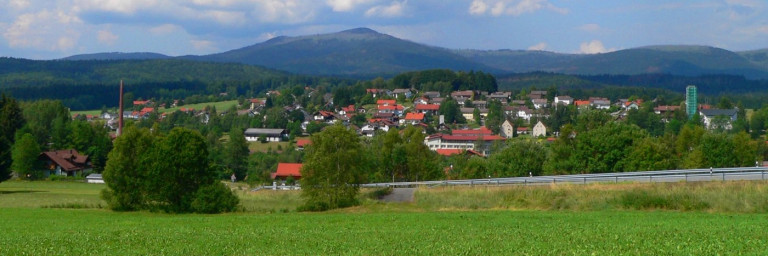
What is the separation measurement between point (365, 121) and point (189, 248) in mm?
164841

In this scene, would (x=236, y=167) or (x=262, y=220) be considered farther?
(x=236, y=167)

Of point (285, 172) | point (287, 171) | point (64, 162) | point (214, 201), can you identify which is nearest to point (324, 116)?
point (287, 171)

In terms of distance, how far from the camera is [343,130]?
49562 millimetres

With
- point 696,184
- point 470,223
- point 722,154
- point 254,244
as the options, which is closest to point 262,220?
point 470,223

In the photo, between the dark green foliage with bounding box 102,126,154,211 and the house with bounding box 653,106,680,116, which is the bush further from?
the house with bounding box 653,106,680,116

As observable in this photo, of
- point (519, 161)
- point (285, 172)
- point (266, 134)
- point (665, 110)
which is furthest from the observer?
point (665, 110)

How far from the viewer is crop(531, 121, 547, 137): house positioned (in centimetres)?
15462

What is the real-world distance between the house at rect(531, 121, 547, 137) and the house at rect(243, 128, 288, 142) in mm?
47319

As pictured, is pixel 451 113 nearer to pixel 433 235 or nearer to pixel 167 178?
pixel 167 178

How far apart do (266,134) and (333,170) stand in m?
108

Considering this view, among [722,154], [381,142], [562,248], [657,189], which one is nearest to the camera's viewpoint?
[562,248]

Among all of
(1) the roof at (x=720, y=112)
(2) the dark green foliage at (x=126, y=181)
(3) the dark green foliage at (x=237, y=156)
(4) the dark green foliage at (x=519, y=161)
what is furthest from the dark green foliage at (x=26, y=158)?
(1) the roof at (x=720, y=112)

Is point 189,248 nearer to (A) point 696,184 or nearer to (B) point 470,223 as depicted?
(B) point 470,223

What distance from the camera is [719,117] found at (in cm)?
14388
